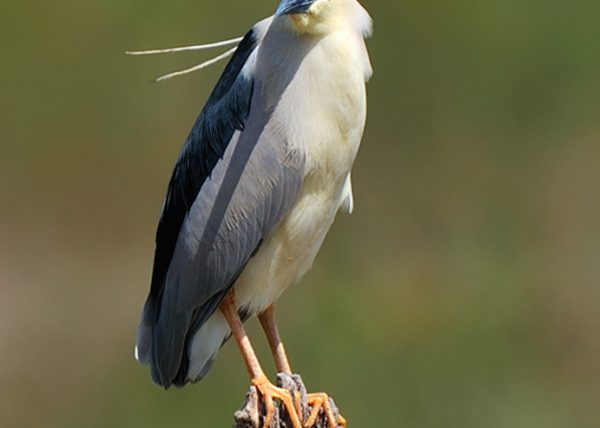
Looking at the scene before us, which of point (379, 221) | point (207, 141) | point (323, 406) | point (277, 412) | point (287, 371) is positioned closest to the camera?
point (277, 412)

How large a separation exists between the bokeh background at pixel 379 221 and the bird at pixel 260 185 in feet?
6.68

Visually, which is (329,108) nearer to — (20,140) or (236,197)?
(236,197)

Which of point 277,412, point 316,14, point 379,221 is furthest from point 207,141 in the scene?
point 379,221

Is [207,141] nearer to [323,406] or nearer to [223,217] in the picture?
[223,217]

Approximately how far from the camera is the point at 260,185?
4.36 m

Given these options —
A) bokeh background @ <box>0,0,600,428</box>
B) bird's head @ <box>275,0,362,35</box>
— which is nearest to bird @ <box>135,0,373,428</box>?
bird's head @ <box>275,0,362,35</box>

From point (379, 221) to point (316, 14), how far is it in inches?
134

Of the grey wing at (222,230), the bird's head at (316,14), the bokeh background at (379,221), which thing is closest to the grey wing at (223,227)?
the grey wing at (222,230)

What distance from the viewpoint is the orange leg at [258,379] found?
416cm

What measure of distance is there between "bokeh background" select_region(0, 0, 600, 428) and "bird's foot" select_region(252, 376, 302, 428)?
7.61 feet

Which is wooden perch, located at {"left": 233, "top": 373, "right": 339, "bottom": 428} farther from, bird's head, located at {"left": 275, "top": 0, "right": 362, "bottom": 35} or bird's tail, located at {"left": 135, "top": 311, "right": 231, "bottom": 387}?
bird's head, located at {"left": 275, "top": 0, "right": 362, "bottom": 35}

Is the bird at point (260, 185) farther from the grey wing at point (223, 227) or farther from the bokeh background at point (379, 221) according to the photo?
the bokeh background at point (379, 221)

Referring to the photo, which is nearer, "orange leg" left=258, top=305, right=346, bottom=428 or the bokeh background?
"orange leg" left=258, top=305, right=346, bottom=428

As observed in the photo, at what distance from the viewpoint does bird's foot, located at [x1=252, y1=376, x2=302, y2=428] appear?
4.15m
